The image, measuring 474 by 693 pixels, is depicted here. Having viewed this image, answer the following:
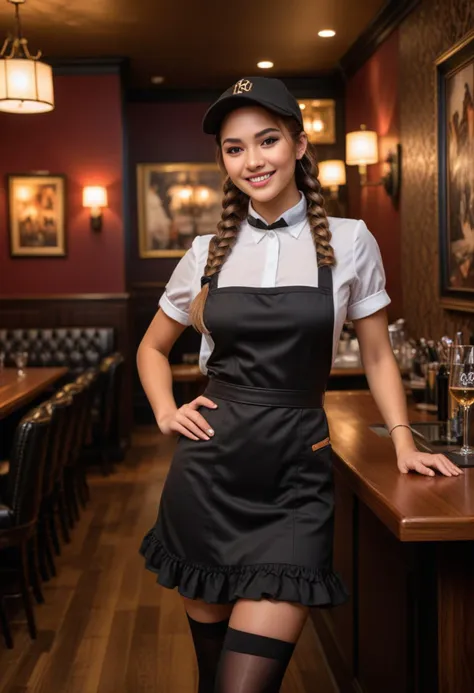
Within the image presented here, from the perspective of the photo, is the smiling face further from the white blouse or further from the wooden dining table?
the wooden dining table

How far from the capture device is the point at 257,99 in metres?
1.99

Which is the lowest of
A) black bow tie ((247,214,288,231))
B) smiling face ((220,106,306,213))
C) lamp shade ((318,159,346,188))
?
black bow tie ((247,214,288,231))

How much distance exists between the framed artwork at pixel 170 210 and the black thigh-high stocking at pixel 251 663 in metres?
8.23

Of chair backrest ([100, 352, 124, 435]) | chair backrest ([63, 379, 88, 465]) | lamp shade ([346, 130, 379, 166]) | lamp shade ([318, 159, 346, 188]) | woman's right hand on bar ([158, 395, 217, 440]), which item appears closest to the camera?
woman's right hand on bar ([158, 395, 217, 440])

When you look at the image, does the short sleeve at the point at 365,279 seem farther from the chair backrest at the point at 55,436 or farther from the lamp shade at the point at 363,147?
the lamp shade at the point at 363,147

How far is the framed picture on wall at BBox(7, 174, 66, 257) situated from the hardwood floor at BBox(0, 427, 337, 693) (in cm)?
370

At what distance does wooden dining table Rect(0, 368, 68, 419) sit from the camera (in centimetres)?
486

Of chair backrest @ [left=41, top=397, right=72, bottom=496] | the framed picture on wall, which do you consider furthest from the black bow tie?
the framed picture on wall

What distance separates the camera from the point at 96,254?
28.6 ft

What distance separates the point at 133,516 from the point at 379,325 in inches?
163

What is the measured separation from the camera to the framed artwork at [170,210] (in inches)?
391

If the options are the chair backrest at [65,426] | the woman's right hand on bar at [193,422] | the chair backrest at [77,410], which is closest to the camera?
the woman's right hand on bar at [193,422]

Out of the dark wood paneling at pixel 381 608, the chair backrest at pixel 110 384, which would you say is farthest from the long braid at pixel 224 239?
the chair backrest at pixel 110 384

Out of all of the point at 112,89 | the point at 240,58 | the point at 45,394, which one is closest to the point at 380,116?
the point at 240,58
